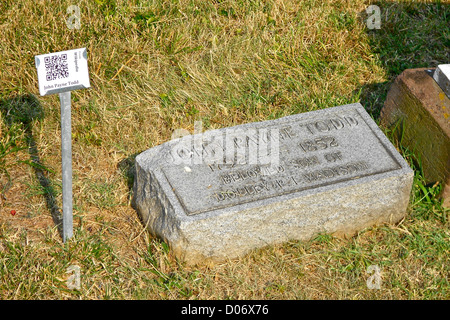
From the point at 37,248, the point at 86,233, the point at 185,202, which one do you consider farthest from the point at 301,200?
the point at 37,248

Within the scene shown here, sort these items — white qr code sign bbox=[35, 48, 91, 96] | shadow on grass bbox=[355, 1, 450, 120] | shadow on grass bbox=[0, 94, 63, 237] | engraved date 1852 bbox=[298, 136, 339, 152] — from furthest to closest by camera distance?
1. shadow on grass bbox=[355, 1, 450, 120]
2. shadow on grass bbox=[0, 94, 63, 237]
3. engraved date 1852 bbox=[298, 136, 339, 152]
4. white qr code sign bbox=[35, 48, 91, 96]

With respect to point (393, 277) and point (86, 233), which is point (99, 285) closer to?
point (86, 233)

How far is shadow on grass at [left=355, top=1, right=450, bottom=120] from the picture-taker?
4.07m

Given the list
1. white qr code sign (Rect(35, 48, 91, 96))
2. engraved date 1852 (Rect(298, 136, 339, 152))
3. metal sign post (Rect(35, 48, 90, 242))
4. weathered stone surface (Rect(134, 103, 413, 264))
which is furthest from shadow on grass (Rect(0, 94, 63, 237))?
engraved date 1852 (Rect(298, 136, 339, 152))

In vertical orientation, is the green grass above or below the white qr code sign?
below

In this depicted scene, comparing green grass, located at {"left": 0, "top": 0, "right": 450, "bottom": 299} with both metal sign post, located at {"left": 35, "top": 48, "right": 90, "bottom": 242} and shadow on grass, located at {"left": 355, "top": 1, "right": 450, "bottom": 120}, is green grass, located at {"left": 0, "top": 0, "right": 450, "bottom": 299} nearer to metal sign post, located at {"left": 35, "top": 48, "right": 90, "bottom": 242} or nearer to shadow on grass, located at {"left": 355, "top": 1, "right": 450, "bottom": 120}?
shadow on grass, located at {"left": 355, "top": 1, "right": 450, "bottom": 120}

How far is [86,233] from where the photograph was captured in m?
2.83

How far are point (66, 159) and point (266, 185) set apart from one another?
3.11 feet

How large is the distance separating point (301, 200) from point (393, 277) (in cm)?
61

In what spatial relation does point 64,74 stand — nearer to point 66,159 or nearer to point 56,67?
point 56,67

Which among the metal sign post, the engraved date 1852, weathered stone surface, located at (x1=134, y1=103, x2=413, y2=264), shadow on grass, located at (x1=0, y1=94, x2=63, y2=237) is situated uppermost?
the metal sign post

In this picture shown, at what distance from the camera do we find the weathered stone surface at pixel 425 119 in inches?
116

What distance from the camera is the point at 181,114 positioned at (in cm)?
355

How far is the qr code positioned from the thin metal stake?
3.2 inches
